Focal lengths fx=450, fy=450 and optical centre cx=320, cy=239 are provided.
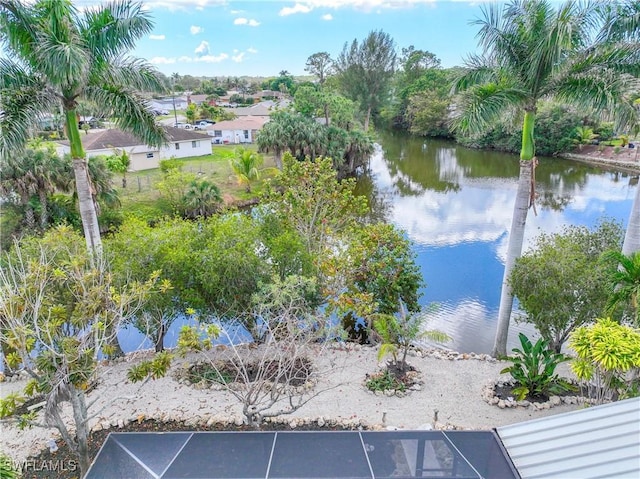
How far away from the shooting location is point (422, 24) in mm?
29375

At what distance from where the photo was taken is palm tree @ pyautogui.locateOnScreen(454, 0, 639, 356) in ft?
31.8

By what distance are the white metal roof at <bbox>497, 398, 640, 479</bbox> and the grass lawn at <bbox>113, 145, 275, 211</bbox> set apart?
788 inches

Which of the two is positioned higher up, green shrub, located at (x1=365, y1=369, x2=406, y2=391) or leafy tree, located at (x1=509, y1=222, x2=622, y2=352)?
leafy tree, located at (x1=509, y1=222, x2=622, y2=352)

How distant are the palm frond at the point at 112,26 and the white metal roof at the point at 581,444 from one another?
1075 centimetres

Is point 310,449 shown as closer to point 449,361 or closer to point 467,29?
point 449,361

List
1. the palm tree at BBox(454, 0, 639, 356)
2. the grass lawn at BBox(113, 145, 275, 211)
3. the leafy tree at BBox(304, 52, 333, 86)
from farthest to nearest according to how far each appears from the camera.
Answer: the leafy tree at BBox(304, 52, 333, 86), the grass lawn at BBox(113, 145, 275, 211), the palm tree at BBox(454, 0, 639, 356)

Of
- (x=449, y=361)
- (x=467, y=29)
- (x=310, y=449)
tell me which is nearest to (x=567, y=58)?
(x=467, y=29)

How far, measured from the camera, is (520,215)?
11.4 metres

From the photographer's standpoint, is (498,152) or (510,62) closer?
(510,62)

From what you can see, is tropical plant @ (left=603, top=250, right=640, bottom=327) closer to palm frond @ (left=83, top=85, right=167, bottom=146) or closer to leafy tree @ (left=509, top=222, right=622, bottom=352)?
leafy tree @ (left=509, top=222, right=622, bottom=352)

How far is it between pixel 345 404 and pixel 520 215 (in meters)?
6.40

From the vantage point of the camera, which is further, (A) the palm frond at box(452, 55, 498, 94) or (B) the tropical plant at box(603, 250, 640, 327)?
(A) the palm frond at box(452, 55, 498, 94)

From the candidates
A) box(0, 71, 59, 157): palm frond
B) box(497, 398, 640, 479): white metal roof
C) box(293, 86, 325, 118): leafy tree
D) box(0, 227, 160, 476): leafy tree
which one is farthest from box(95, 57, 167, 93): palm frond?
box(293, 86, 325, 118): leafy tree

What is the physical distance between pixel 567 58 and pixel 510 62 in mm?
1185
